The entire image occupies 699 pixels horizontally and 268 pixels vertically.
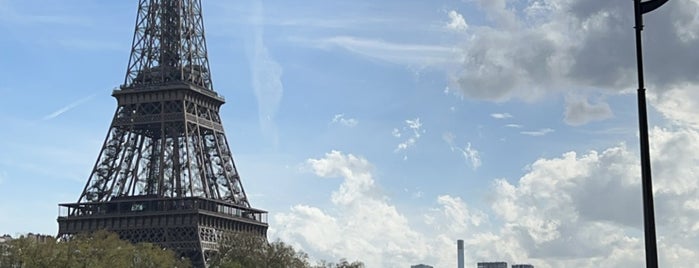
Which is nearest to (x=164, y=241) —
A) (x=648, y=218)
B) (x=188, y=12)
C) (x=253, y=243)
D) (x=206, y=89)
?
(x=253, y=243)

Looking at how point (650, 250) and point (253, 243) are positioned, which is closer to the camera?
point (650, 250)

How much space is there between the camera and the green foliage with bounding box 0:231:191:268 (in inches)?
3745

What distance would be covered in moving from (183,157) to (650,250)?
12267cm

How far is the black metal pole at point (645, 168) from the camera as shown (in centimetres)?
2131

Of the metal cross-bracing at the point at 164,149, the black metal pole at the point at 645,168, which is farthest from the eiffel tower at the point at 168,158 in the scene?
the black metal pole at the point at 645,168

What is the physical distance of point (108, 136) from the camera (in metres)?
145

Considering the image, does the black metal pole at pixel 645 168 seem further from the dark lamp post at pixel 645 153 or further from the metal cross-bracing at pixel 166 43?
the metal cross-bracing at pixel 166 43

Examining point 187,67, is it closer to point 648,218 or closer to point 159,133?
point 159,133

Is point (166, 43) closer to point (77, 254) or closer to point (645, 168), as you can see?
point (77, 254)

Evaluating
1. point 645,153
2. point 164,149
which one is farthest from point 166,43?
point 645,153

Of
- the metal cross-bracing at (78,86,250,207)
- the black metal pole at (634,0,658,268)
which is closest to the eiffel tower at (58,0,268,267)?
the metal cross-bracing at (78,86,250,207)

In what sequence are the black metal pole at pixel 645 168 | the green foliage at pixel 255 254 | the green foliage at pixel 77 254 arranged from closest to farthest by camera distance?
the black metal pole at pixel 645 168 < the green foliage at pixel 77 254 < the green foliage at pixel 255 254

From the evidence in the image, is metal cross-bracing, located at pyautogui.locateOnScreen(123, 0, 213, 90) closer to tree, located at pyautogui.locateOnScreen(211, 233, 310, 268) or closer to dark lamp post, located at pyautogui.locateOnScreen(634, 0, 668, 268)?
tree, located at pyautogui.locateOnScreen(211, 233, 310, 268)

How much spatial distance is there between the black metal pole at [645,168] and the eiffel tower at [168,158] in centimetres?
11426
